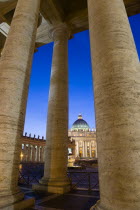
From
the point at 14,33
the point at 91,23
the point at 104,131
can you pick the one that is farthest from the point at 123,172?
the point at 14,33

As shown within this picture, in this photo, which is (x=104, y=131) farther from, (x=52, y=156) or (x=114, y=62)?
(x=52, y=156)

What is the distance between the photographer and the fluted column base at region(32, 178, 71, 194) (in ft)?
40.1

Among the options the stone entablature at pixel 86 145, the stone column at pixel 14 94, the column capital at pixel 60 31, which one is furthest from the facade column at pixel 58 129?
the stone entablature at pixel 86 145

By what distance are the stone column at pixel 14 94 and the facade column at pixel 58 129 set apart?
5296 mm

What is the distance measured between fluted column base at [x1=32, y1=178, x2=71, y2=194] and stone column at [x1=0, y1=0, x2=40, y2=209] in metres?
5.00

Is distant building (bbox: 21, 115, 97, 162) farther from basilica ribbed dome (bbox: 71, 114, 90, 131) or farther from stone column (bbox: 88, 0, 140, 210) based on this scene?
stone column (bbox: 88, 0, 140, 210)

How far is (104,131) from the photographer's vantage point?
5758 millimetres

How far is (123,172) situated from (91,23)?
7713mm

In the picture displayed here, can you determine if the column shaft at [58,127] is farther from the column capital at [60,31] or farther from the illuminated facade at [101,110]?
the column capital at [60,31]

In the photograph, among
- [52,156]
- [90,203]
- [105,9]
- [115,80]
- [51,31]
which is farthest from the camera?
[51,31]

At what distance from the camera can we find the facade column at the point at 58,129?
12867 millimetres

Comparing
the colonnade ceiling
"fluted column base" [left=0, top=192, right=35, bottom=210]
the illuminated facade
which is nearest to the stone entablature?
the colonnade ceiling

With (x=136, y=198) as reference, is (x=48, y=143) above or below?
above

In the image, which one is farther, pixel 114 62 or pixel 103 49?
pixel 103 49
